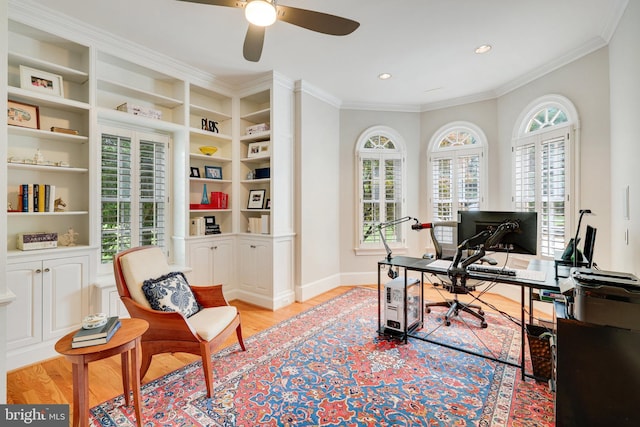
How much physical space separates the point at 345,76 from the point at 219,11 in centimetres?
177

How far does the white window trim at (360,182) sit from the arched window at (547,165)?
1.54m

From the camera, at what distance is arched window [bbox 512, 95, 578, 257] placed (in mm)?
3396

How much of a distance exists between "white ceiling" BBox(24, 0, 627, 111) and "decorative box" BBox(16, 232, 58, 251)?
75.9 inches

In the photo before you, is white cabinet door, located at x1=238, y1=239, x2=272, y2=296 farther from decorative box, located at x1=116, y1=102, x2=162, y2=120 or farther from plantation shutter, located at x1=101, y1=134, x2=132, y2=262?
decorative box, located at x1=116, y1=102, x2=162, y2=120

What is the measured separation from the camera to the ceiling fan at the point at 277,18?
1775 millimetres

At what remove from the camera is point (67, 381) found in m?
2.25

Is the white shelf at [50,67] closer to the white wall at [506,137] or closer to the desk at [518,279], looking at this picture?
the white wall at [506,137]

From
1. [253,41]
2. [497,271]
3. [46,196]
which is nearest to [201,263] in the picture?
[46,196]

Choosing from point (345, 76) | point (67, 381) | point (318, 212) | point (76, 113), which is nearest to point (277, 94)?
→ point (345, 76)

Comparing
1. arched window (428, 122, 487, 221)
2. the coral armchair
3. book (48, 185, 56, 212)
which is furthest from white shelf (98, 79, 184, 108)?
arched window (428, 122, 487, 221)

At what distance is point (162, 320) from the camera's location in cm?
208

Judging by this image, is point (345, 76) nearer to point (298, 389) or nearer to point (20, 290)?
point (298, 389)

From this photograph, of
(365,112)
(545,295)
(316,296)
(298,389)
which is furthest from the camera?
Answer: (365,112)

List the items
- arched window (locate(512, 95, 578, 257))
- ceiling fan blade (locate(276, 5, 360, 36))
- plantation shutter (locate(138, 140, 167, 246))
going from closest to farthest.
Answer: ceiling fan blade (locate(276, 5, 360, 36)) → arched window (locate(512, 95, 578, 257)) → plantation shutter (locate(138, 140, 167, 246))
